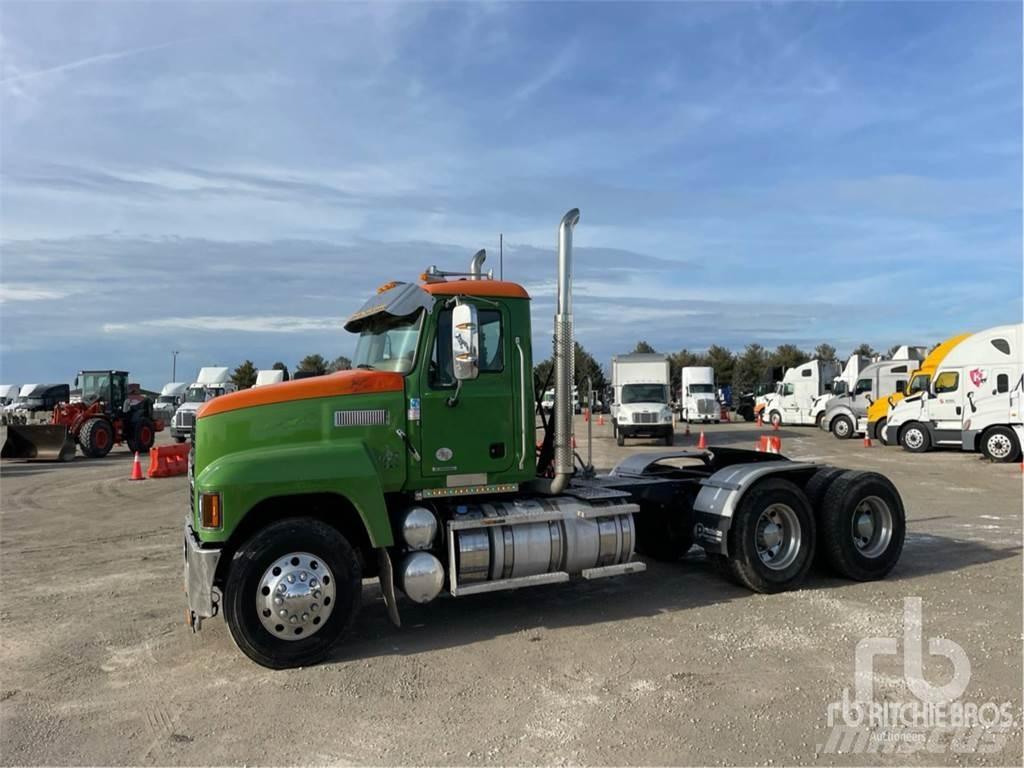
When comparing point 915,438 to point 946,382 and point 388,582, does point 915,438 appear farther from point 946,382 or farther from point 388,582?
point 388,582

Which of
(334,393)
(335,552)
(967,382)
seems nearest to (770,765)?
(335,552)

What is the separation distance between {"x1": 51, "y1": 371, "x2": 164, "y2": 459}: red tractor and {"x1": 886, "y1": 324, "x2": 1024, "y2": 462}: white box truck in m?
23.8

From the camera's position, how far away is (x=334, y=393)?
19.4 feet

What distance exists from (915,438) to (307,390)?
21676 mm

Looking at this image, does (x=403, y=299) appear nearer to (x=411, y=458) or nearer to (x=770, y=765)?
(x=411, y=458)

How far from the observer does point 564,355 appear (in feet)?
21.9

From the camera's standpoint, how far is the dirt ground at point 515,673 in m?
4.25

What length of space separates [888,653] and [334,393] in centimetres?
443

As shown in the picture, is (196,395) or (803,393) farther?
(803,393)

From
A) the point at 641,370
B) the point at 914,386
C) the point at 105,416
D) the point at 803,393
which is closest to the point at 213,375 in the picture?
the point at 105,416

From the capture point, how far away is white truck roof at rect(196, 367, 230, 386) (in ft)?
137

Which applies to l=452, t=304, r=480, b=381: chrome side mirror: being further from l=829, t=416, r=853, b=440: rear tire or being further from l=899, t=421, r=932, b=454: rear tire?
l=829, t=416, r=853, b=440: rear tire

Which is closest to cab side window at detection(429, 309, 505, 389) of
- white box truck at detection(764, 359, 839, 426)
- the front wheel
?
the front wheel

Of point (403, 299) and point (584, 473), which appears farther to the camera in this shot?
point (584, 473)
